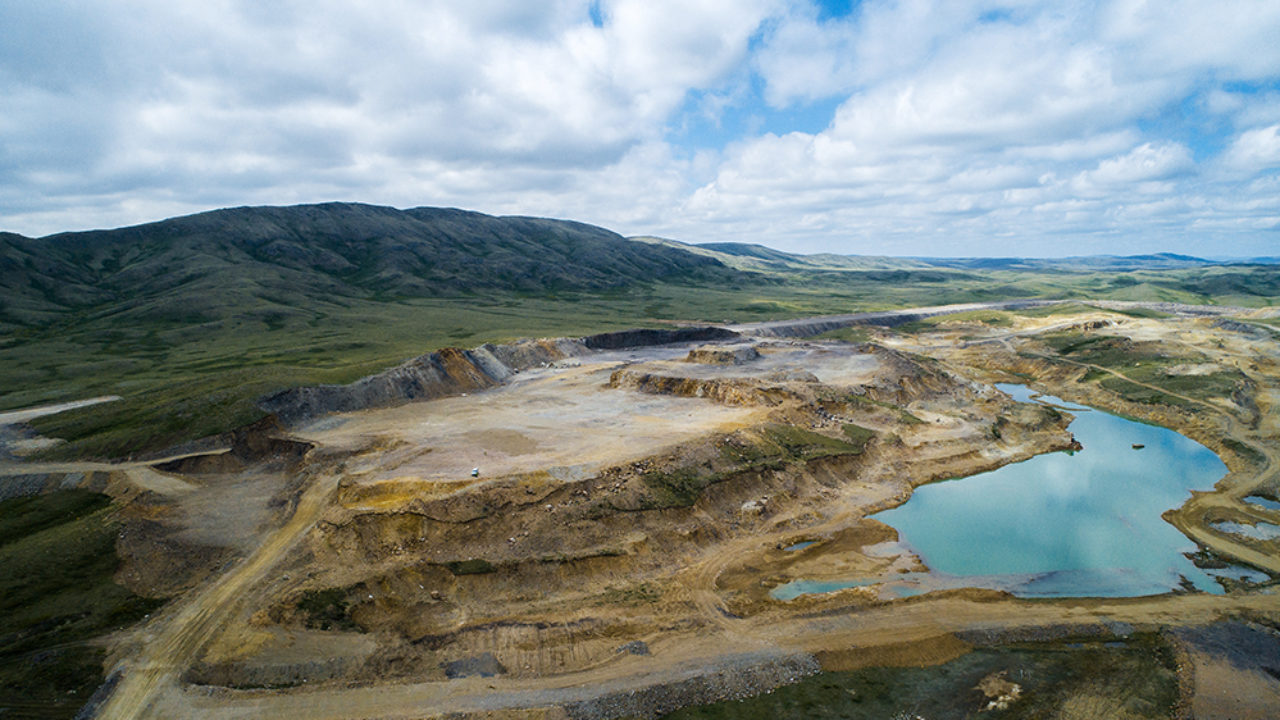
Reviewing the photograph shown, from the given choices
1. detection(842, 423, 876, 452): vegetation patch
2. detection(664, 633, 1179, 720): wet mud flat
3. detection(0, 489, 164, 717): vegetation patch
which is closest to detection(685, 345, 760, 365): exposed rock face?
detection(842, 423, 876, 452): vegetation patch

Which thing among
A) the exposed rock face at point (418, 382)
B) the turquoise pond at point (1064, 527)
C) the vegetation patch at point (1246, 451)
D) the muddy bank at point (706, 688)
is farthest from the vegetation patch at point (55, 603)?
the vegetation patch at point (1246, 451)

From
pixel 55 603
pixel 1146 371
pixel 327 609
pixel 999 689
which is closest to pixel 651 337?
pixel 1146 371

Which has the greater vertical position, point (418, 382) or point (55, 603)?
point (418, 382)

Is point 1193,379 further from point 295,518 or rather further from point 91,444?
point 91,444

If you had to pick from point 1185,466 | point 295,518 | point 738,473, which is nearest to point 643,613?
point 738,473

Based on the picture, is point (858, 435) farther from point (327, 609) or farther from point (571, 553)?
point (327, 609)

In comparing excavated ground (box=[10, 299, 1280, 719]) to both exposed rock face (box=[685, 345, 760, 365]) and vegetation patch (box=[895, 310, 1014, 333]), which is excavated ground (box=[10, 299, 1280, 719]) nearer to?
exposed rock face (box=[685, 345, 760, 365])

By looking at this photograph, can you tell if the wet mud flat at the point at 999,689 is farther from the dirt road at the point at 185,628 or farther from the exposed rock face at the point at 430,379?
the exposed rock face at the point at 430,379
